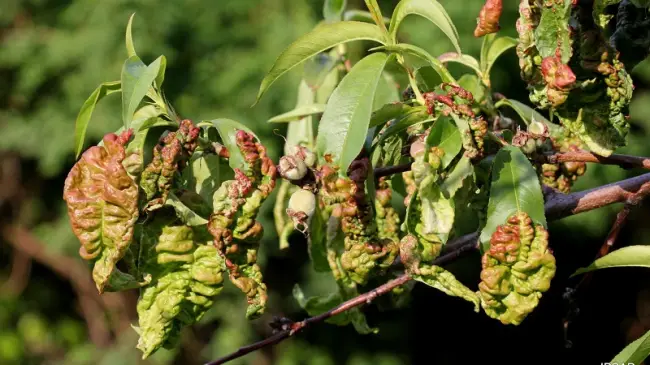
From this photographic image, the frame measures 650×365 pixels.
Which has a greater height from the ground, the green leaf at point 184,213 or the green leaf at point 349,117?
the green leaf at point 349,117

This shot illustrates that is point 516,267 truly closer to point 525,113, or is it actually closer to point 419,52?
point 419,52

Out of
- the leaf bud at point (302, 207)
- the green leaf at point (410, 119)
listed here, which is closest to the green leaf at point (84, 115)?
the leaf bud at point (302, 207)

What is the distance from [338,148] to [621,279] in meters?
4.13

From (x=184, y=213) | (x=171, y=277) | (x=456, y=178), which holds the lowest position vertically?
(x=171, y=277)

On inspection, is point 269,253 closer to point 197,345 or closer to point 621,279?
point 197,345

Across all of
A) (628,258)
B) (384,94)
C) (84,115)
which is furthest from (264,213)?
(628,258)

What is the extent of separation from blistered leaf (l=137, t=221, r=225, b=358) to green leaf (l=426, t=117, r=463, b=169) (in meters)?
0.38

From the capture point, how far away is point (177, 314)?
1263 mm

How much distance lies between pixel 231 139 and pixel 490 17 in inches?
18.2

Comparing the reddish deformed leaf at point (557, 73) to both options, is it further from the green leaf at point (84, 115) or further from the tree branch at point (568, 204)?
the green leaf at point (84, 115)

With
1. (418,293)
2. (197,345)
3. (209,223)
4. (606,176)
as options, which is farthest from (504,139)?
(197,345)

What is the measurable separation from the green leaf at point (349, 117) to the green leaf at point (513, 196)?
21 centimetres

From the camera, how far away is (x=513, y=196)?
116 centimetres

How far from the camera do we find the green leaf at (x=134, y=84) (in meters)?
1.13
